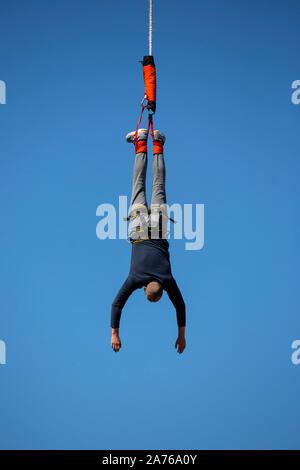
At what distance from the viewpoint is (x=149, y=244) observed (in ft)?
26.1

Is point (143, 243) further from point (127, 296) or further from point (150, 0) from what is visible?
point (150, 0)

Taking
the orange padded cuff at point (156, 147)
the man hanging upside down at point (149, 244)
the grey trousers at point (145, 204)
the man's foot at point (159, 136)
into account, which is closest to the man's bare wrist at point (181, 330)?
the man hanging upside down at point (149, 244)

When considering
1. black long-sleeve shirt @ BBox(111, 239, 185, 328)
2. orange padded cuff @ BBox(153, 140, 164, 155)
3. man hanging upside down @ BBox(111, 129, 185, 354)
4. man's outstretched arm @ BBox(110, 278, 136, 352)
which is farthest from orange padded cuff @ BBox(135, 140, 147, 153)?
man's outstretched arm @ BBox(110, 278, 136, 352)

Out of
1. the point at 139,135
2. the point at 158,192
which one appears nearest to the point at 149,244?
the point at 158,192

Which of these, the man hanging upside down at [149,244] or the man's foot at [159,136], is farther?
the man's foot at [159,136]

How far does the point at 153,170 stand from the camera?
27.5 ft

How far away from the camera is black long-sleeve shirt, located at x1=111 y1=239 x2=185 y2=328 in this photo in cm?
768

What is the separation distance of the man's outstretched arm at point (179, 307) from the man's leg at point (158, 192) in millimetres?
769

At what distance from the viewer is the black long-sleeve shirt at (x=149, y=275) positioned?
768cm

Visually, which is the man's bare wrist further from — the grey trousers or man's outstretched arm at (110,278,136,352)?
the grey trousers

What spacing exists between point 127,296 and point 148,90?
9.40ft

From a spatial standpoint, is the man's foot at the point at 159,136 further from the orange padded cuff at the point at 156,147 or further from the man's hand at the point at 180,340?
the man's hand at the point at 180,340

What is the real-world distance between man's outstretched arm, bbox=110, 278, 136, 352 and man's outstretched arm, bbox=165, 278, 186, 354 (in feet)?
1.66
